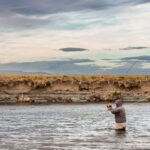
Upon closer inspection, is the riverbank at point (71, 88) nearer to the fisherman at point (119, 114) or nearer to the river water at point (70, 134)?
the river water at point (70, 134)

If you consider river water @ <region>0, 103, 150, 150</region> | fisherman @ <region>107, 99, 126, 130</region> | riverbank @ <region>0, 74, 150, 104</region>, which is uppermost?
riverbank @ <region>0, 74, 150, 104</region>

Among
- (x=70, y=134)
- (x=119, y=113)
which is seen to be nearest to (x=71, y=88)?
(x=70, y=134)

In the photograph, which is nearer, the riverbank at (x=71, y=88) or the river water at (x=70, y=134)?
the river water at (x=70, y=134)

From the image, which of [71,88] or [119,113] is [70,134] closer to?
[119,113]

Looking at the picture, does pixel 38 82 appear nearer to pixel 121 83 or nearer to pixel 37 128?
pixel 121 83

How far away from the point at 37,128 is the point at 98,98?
1516 inches

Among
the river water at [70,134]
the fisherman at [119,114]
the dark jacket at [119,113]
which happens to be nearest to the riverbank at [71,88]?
the river water at [70,134]

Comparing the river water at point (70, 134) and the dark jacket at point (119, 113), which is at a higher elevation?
the dark jacket at point (119, 113)

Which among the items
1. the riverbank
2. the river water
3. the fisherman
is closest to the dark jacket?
the fisherman

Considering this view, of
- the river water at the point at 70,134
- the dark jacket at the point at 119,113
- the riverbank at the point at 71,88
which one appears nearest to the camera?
the river water at the point at 70,134

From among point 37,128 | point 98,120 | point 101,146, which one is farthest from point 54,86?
point 101,146

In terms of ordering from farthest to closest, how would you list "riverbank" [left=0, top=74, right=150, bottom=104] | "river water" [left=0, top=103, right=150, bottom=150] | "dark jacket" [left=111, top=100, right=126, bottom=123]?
"riverbank" [left=0, top=74, right=150, bottom=104] < "dark jacket" [left=111, top=100, right=126, bottom=123] < "river water" [left=0, top=103, right=150, bottom=150]

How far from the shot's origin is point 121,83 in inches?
3433

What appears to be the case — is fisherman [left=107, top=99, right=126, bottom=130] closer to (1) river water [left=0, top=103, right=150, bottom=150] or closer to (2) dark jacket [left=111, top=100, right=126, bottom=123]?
(2) dark jacket [left=111, top=100, right=126, bottom=123]
